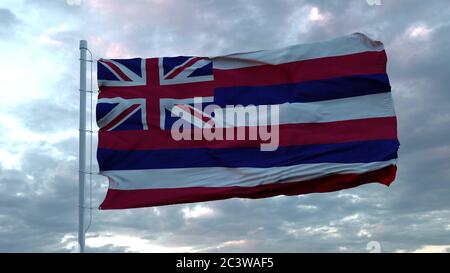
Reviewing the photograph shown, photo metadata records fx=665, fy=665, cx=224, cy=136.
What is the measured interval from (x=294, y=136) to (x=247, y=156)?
1.18 metres

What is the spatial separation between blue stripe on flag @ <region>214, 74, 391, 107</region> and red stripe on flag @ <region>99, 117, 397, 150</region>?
70 centimetres

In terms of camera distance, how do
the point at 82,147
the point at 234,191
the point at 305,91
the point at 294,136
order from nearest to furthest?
the point at 82,147, the point at 234,191, the point at 294,136, the point at 305,91

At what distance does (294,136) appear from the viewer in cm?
1536

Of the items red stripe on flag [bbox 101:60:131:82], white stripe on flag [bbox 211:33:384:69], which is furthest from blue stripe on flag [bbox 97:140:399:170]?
white stripe on flag [bbox 211:33:384:69]

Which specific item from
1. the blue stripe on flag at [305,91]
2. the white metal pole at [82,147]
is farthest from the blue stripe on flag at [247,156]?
the white metal pole at [82,147]

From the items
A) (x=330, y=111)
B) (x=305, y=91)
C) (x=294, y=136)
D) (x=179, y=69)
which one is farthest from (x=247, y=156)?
(x=179, y=69)

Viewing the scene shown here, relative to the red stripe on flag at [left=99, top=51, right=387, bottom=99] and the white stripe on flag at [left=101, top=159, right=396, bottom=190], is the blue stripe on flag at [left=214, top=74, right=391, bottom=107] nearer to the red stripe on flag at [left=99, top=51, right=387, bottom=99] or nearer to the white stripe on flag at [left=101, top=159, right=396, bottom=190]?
the red stripe on flag at [left=99, top=51, right=387, bottom=99]

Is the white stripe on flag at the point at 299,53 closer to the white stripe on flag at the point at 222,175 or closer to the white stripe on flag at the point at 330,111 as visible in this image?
the white stripe on flag at the point at 330,111

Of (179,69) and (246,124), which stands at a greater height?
(179,69)

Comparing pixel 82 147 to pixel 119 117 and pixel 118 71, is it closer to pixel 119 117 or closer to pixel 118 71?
pixel 119 117

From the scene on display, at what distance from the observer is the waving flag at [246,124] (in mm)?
15062

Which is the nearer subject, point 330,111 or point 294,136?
point 294,136
